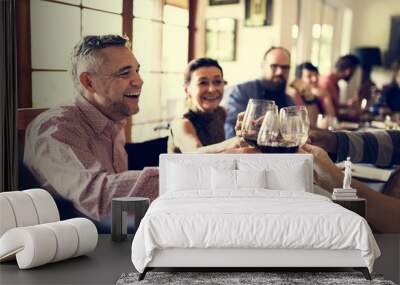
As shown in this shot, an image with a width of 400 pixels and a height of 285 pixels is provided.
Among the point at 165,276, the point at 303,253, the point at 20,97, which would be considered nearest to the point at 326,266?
the point at 303,253

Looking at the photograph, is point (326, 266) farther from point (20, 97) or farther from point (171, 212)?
point (20, 97)

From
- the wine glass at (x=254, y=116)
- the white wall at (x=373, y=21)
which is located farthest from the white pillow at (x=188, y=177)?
the white wall at (x=373, y=21)

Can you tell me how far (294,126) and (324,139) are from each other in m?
0.31

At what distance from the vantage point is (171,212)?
166 inches

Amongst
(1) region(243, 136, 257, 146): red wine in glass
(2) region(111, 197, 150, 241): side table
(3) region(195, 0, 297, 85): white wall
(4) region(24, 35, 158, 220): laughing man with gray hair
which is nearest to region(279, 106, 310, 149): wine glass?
(1) region(243, 136, 257, 146): red wine in glass

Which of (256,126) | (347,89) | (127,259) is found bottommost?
(127,259)

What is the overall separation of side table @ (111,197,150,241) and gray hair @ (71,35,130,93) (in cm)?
129

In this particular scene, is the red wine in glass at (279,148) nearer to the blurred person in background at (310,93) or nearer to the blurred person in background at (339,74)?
the blurred person in background at (310,93)

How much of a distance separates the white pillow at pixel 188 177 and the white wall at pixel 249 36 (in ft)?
3.31

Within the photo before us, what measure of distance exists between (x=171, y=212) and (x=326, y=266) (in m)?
1.12

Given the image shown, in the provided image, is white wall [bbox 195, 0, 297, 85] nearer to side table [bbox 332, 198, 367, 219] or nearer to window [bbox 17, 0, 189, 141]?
window [bbox 17, 0, 189, 141]

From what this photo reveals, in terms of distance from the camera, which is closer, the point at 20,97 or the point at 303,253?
the point at 303,253

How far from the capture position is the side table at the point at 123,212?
550 cm

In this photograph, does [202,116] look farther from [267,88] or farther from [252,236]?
[252,236]
